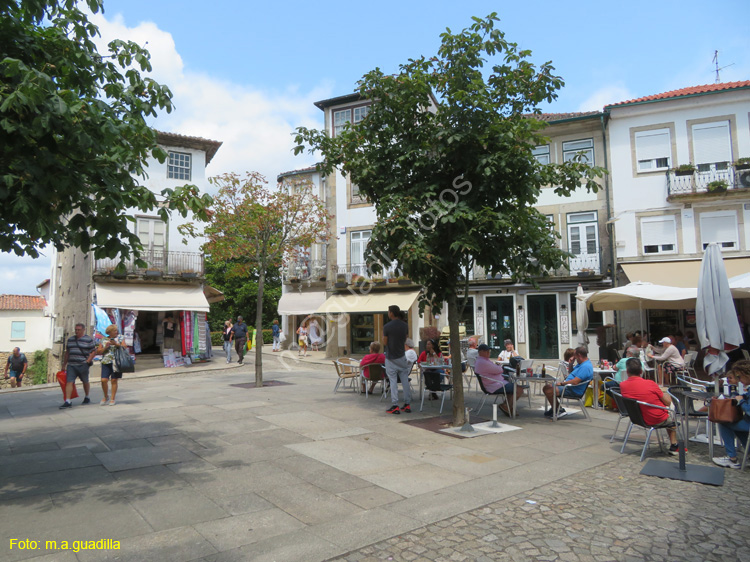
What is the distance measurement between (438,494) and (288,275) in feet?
79.4

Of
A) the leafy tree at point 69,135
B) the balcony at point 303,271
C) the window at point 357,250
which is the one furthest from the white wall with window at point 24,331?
the leafy tree at point 69,135

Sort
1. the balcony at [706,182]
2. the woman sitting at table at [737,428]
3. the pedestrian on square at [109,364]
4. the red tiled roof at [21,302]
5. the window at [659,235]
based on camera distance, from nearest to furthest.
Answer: the woman sitting at table at [737,428], the pedestrian on square at [109,364], the balcony at [706,182], the window at [659,235], the red tiled roof at [21,302]

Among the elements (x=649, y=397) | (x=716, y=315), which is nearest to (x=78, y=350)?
(x=649, y=397)

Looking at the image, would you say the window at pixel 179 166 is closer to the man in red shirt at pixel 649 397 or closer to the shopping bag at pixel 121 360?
the shopping bag at pixel 121 360

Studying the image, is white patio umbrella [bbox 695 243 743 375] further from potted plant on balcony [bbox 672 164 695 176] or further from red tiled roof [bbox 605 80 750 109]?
red tiled roof [bbox 605 80 750 109]

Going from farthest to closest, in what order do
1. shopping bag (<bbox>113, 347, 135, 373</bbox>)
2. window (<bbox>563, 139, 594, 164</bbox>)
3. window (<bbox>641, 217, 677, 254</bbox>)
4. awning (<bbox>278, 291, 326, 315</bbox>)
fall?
awning (<bbox>278, 291, 326, 315</bbox>)
window (<bbox>563, 139, 594, 164</bbox>)
window (<bbox>641, 217, 677, 254</bbox>)
shopping bag (<bbox>113, 347, 135, 373</bbox>)

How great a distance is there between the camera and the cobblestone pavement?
3.77 metres

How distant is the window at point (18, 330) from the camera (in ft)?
137

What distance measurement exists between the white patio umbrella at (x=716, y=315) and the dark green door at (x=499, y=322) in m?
14.4

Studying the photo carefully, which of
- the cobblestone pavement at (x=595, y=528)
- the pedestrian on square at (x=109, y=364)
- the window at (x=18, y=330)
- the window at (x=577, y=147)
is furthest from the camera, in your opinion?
the window at (x=18, y=330)

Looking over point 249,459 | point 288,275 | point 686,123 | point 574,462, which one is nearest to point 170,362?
point 288,275

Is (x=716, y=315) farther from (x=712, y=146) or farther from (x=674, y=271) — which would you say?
(x=712, y=146)

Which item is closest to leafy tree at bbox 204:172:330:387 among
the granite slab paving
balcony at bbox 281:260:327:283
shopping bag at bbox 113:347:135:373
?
shopping bag at bbox 113:347:135:373

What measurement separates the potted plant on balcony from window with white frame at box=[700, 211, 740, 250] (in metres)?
1.64
